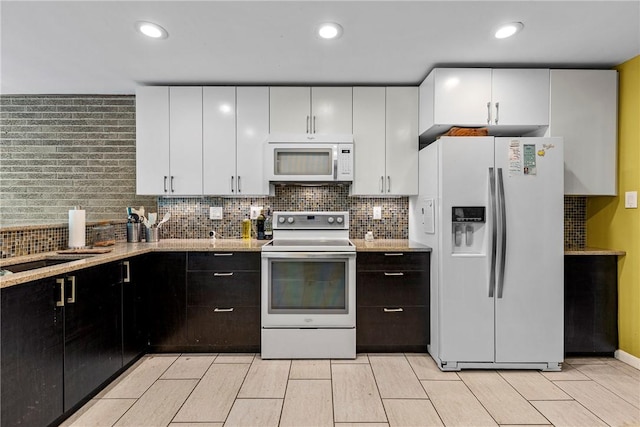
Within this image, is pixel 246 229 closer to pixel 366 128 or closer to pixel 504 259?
pixel 366 128

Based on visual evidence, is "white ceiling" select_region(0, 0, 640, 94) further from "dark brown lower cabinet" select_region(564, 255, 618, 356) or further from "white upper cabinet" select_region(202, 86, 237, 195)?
"dark brown lower cabinet" select_region(564, 255, 618, 356)

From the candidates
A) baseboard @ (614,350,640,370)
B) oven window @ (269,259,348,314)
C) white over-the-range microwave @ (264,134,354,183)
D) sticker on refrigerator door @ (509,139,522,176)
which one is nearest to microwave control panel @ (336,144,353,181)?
white over-the-range microwave @ (264,134,354,183)

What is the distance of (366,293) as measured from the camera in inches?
110

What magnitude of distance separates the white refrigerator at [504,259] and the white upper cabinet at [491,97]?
0.34 meters

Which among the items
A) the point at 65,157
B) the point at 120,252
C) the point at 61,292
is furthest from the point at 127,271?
the point at 65,157

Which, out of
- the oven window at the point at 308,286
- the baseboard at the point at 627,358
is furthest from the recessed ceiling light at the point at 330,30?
the baseboard at the point at 627,358

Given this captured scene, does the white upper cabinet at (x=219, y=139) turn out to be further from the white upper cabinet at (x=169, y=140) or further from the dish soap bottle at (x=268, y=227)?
the dish soap bottle at (x=268, y=227)

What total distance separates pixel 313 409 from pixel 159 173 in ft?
7.75

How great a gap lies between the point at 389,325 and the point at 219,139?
2.19 meters

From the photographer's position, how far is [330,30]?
7.31 feet

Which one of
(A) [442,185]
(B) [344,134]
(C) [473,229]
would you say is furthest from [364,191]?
(C) [473,229]

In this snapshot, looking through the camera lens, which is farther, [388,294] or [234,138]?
[234,138]

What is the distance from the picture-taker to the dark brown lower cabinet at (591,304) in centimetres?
274

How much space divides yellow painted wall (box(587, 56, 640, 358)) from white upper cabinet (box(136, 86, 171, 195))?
3799mm
